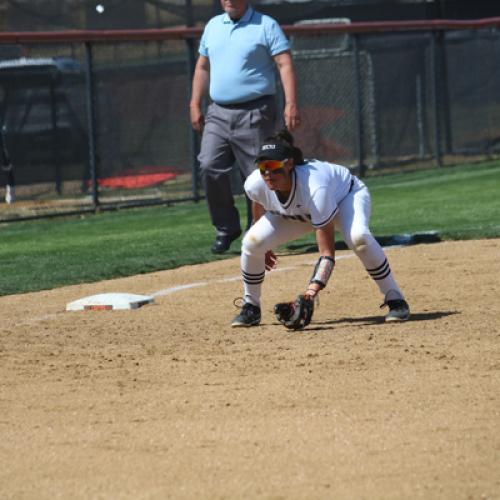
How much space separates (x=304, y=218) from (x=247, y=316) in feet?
2.24

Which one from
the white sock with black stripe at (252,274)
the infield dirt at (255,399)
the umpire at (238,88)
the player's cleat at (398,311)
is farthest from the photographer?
the umpire at (238,88)

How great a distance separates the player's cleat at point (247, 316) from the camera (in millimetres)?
8023

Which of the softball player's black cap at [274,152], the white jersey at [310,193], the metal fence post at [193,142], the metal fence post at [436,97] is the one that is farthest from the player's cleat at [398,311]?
the metal fence post at [436,97]

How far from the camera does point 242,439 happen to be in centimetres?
527

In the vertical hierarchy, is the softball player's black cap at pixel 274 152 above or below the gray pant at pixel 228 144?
above

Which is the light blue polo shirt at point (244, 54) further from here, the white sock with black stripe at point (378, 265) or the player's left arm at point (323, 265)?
the player's left arm at point (323, 265)

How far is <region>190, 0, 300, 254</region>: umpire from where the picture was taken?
10.7 metres

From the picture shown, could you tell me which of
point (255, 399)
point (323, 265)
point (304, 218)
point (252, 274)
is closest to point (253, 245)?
point (252, 274)

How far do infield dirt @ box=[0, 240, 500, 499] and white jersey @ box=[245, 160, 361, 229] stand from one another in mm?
659

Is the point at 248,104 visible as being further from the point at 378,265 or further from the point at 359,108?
the point at 359,108

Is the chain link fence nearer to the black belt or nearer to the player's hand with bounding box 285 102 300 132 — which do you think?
the black belt

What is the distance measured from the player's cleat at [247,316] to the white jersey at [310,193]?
0.58 m

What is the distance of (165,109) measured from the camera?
16781mm

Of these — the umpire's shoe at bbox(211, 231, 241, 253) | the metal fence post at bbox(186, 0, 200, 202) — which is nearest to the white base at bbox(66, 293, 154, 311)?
the umpire's shoe at bbox(211, 231, 241, 253)
